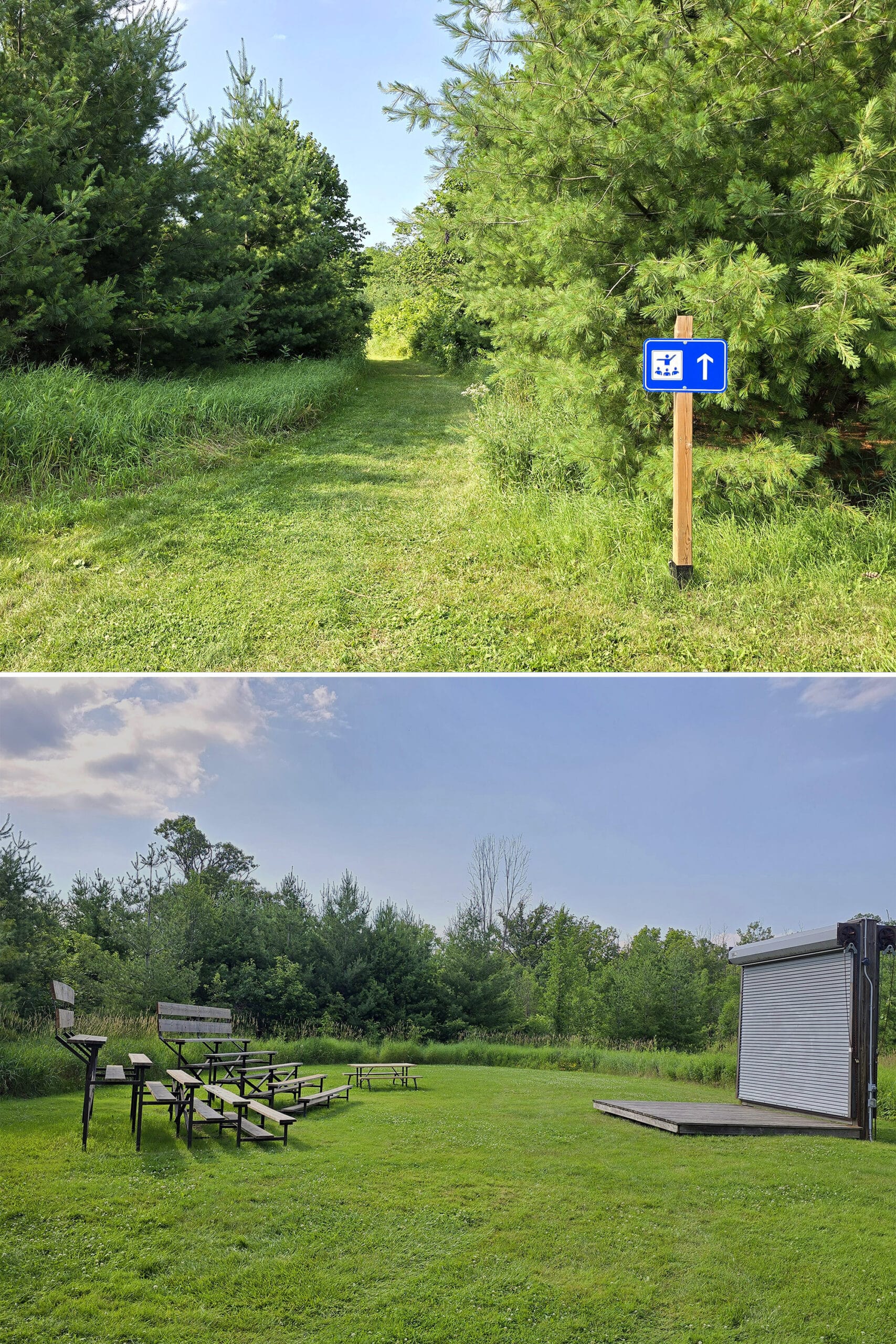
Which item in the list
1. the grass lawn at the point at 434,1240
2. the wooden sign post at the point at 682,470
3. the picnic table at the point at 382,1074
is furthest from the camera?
the picnic table at the point at 382,1074

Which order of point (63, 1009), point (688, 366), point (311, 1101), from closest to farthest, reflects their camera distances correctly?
point (63, 1009), point (688, 366), point (311, 1101)

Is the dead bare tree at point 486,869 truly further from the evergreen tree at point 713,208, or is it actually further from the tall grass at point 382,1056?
the evergreen tree at point 713,208

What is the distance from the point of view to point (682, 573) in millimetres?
6891

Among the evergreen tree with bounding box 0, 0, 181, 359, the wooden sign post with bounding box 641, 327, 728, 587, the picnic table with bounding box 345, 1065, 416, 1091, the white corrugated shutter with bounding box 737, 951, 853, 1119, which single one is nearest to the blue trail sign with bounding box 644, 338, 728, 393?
the wooden sign post with bounding box 641, 327, 728, 587

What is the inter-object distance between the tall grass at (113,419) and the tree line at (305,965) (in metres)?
4.50

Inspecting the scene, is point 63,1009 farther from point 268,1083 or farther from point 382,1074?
point 382,1074

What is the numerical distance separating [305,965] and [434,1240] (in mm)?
10395

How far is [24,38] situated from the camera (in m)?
13.4

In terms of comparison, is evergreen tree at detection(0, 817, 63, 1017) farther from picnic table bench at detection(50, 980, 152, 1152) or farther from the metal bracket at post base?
the metal bracket at post base

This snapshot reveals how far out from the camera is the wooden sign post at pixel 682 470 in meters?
6.60

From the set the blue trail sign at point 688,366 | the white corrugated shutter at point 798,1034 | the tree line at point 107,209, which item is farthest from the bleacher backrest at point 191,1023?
the tree line at point 107,209

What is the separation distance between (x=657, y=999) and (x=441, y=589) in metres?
11.7

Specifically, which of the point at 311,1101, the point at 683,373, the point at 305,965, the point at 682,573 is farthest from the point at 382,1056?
the point at 683,373

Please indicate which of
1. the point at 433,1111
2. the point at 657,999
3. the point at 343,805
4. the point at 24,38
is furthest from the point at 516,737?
the point at 24,38
